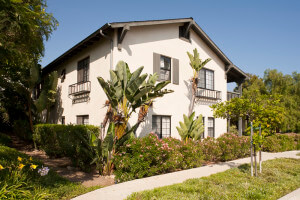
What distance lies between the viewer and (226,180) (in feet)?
24.0

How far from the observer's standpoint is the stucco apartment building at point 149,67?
1127 centimetres

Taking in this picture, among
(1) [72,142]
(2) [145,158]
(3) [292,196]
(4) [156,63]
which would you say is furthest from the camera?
(4) [156,63]

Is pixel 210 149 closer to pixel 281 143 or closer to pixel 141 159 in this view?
pixel 141 159

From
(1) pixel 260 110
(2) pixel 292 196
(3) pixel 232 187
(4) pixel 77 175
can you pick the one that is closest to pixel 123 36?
(4) pixel 77 175

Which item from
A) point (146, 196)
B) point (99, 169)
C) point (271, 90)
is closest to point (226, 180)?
point (146, 196)

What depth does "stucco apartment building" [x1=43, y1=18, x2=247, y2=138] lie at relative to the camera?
11266 millimetres

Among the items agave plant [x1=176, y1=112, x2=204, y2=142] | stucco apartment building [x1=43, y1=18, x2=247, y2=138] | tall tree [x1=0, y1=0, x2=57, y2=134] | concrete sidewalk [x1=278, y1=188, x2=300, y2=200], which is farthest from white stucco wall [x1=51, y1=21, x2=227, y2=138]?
concrete sidewalk [x1=278, y1=188, x2=300, y2=200]

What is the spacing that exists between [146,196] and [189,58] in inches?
400

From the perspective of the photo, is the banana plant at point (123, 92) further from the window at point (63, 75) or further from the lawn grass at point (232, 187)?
the window at point (63, 75)

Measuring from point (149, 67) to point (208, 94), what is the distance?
5.45 m

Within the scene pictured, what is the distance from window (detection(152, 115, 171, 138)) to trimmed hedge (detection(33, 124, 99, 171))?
3.90 metres

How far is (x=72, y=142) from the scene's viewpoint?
30.6 ft

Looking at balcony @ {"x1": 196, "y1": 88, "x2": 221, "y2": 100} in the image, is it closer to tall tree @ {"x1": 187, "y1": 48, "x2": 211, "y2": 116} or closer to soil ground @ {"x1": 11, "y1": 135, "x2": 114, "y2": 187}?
tall tree @ {"x1": 187, "y1": 48, "x2": 211, "y2": 116}

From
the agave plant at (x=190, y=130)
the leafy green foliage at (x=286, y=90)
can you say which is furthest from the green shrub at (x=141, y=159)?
the leafy green foliage at (x=286, y=90)
